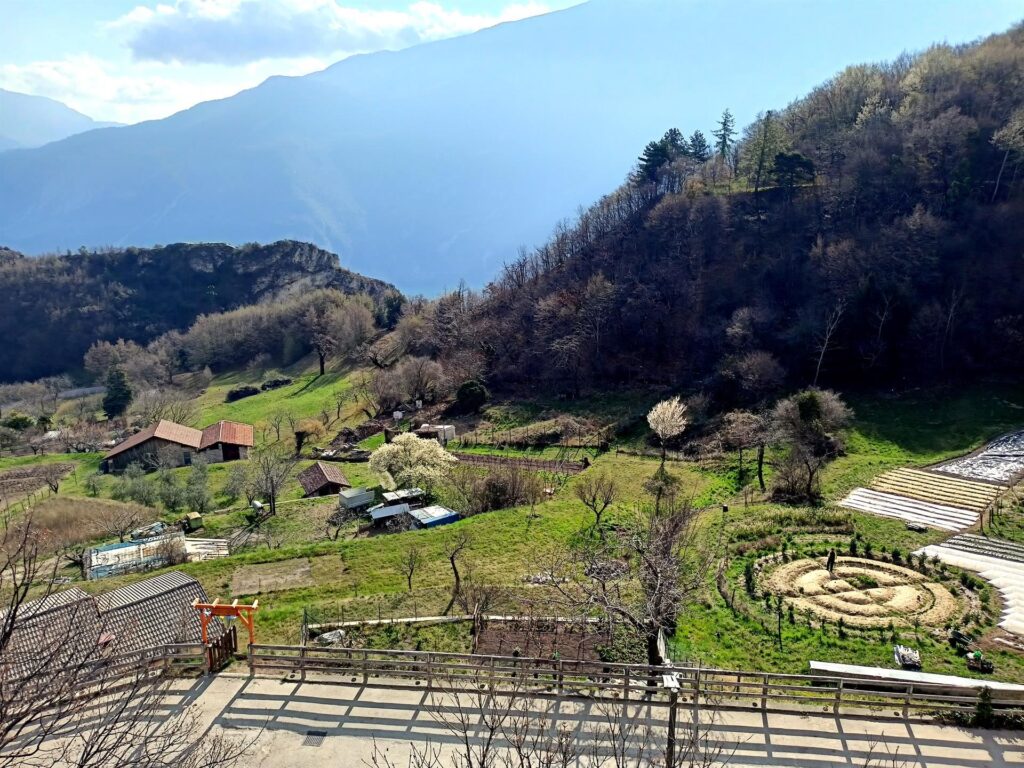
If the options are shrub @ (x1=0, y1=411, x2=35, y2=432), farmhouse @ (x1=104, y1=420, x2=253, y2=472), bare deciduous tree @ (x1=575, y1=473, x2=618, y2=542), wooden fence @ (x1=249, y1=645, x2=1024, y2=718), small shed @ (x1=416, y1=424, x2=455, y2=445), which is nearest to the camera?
wooden fence @ (x1=249, y1=645, x2=1024, y2=718)

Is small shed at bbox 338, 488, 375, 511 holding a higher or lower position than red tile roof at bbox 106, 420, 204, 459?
higher

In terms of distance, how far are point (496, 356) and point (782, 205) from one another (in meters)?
31.2

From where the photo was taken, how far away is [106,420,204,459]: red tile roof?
157ft

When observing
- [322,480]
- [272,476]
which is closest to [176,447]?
[322,480]

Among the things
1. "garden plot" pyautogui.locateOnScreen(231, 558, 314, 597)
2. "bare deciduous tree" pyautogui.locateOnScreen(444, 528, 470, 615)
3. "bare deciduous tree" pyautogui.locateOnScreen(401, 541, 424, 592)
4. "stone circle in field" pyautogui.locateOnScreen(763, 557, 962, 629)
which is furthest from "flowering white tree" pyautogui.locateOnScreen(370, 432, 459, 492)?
"stone circle in field" pyautogui.locateOnScreen(763, 557, 962, 629)

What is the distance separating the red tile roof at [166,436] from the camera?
4772cm

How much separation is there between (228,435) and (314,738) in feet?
144

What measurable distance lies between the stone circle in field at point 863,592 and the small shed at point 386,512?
16875 millimetres

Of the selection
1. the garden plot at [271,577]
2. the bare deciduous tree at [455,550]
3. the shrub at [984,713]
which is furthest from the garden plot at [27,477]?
the shrub at [984,713]

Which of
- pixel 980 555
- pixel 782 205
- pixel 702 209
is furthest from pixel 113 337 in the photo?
pixel 980 555

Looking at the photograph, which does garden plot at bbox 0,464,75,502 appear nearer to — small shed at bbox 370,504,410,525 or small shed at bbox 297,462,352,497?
small shed at bbox 297,462,352,497

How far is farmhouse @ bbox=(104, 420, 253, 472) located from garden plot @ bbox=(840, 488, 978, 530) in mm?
44238

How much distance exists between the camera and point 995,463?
29781 millimetres

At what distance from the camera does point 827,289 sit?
157 feet
